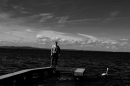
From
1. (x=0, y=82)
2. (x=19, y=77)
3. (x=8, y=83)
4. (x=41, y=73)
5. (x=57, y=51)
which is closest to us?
(x=0, y=82)

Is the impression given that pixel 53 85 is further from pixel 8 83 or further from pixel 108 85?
pixel 108 85

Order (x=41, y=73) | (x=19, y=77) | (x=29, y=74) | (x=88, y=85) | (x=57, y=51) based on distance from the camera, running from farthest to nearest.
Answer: (x=57, y=51) → (x=41, y=73) → (x=29, y=74) → (x=88, y=85) → (x=19, y=77)

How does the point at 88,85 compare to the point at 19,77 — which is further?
the point at 88,85

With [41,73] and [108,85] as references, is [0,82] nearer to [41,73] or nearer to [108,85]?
[41,73]

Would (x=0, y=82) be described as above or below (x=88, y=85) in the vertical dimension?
above

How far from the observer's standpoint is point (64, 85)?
32.9ft

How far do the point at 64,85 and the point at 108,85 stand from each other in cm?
373

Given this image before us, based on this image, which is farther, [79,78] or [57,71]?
[57,71]

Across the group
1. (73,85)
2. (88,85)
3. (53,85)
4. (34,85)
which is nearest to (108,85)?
(88,85)

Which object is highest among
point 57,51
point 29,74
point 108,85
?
point 57,51

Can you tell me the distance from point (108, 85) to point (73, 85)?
3106 millimetres

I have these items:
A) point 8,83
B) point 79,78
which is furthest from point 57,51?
point 8,83

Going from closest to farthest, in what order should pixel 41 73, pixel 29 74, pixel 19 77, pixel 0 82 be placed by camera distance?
pixel 0 82
pixel 19 77
pixel 29 74
pixel 41 73

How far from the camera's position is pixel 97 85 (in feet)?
36.9
